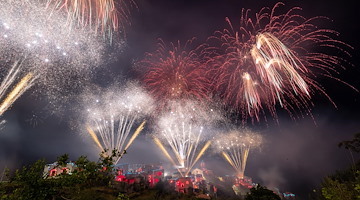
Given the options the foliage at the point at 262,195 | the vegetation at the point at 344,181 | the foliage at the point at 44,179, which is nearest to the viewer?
the foliage at the point at 44,179

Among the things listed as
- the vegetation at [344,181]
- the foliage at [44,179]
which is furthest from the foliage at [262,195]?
the foliage at [44,179]

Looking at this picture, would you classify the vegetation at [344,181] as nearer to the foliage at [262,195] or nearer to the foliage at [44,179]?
the foliage at [262,195]

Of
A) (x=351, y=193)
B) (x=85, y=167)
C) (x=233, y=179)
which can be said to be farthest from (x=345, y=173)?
(x=233, y=179)

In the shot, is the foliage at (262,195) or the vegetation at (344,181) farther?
the foliage at (262,195)

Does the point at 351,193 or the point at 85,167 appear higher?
the point at 85,167

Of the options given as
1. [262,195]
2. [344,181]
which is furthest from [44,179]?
[344,181]

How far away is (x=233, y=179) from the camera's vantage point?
4786 inches

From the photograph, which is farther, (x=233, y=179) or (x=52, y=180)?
(x=233, y=179)

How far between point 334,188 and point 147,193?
51.4 m

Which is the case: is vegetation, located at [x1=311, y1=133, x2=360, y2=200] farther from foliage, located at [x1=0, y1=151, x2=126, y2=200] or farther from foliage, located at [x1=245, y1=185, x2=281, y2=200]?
foliage, located at [x1=0, y1=151, x2=126, y2=200]

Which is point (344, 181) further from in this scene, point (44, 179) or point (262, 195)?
point (44, 179)

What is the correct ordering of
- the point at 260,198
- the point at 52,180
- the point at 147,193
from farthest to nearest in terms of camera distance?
the point at 147,193, the point at 260,198, the point at 52,180

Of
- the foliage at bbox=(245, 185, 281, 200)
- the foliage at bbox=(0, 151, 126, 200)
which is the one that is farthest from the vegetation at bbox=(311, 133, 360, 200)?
the foliage at bbox=(0, 151, 126, 200)

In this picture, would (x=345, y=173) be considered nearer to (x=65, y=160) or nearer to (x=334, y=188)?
(x=334, y=188)
